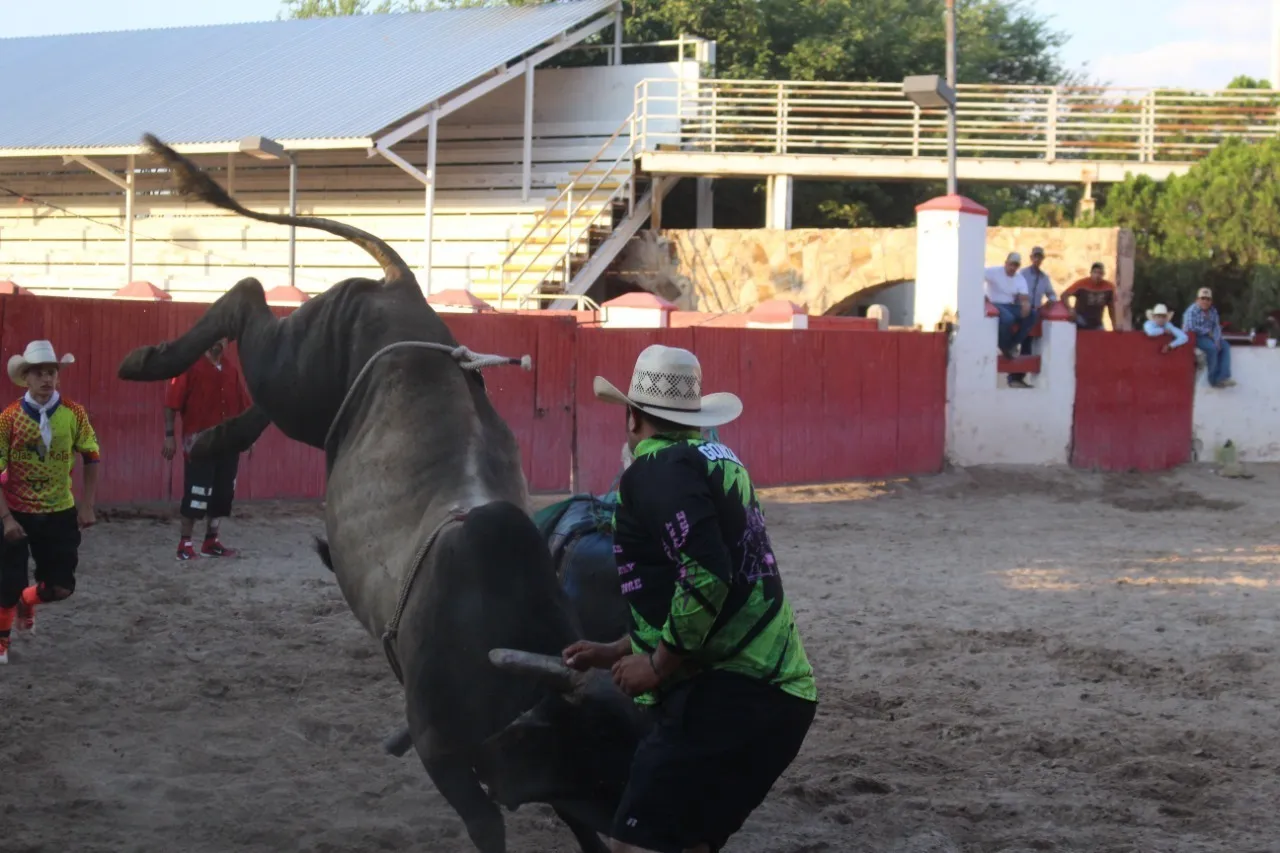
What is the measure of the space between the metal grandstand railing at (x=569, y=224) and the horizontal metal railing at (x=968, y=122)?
0.73 metres

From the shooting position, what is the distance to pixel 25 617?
736 cm

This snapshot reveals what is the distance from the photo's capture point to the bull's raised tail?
5.81 meters

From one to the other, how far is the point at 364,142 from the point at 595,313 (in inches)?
255

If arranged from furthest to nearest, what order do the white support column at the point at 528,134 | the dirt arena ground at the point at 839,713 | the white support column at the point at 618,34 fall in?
the white support column at the point at 618,34
the white support column at the point at 528,134
the dirt arena ground at the point at 839,713

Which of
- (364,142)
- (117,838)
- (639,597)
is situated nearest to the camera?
(639,597)

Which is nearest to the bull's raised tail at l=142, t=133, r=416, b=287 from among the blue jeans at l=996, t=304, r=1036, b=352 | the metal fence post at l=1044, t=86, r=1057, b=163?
the blue jeans at l=996, t=304, r=1036, b=352

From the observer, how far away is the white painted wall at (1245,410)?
1769 cm

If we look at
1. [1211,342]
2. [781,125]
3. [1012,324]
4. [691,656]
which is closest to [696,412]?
[691,656]

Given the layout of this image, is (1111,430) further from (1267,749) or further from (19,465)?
(19,465)

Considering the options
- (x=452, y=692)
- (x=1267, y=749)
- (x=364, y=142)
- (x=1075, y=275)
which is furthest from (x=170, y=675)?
(x=1075, y=275)

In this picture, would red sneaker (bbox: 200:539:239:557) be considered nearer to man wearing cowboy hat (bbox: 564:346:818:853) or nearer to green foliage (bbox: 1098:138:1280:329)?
man wearing cowboy hat (bbox: 564:346:818:853)

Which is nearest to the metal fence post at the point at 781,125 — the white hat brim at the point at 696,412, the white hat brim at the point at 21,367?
the white hat brim at the point at 21,367

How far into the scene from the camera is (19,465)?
703 centimetres

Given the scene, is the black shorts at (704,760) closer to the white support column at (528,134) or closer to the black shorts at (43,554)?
the black shorts at (43,554)
